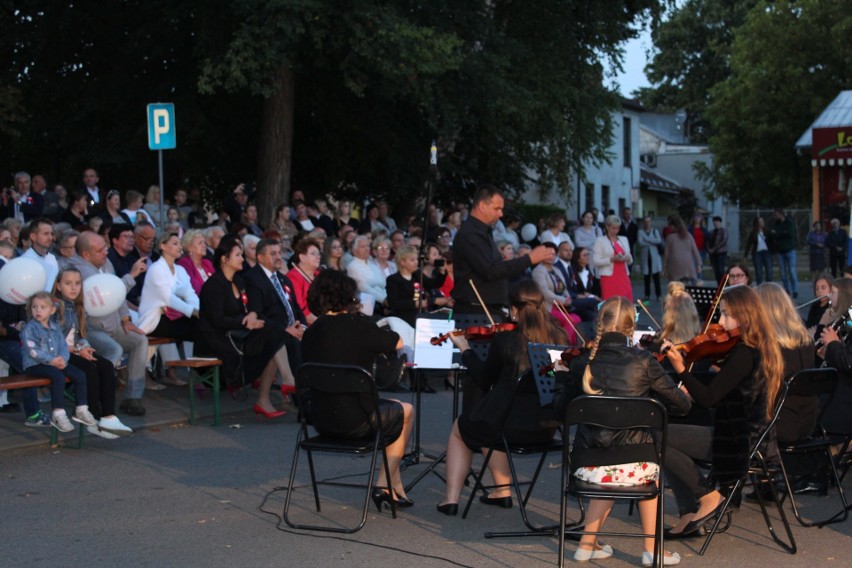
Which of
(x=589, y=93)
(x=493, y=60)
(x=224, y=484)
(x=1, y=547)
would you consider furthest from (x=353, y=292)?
(x=589, y=93)

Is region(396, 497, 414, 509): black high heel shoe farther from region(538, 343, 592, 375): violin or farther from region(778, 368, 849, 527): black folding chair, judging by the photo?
region(778, 368, 849, 527): black folding chair

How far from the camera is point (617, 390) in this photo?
620 cm

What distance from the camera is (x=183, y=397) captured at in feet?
40.4

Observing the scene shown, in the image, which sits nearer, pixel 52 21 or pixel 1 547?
pixel 1 547

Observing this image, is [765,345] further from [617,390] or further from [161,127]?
[161,127]

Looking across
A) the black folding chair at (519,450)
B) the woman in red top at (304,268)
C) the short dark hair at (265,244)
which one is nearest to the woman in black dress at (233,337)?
the short dark hair at (265,244)

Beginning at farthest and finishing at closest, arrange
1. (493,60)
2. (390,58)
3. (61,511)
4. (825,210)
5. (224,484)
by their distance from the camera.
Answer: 1. (825,210)
2. (493,60)
3. (390,58)
4. (224,484)
5. (61,511)

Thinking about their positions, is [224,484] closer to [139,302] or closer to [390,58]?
[139,302]

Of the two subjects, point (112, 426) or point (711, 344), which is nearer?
point (711, 344)

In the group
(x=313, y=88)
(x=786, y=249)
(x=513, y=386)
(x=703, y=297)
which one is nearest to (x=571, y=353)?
(x=513, y=386)

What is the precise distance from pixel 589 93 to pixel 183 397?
47.4 ft

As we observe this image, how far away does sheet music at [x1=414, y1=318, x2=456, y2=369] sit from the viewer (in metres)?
7.80

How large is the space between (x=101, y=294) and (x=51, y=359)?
119 centimetres

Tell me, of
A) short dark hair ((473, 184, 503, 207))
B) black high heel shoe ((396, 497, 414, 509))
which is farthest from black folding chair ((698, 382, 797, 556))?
short dark hair ((473, 184, 503, 207))
